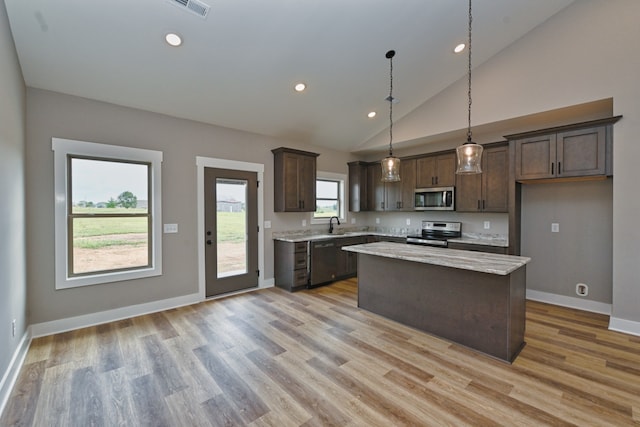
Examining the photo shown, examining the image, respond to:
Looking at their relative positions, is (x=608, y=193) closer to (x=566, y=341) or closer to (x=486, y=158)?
(x=486, y=158)

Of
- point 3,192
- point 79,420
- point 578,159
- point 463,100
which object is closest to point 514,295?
point 578,159

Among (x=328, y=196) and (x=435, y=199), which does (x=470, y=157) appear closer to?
(x=435, y=199)

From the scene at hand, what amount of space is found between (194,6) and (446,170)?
446 centimetres

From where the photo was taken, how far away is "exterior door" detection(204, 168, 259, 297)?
174 inches

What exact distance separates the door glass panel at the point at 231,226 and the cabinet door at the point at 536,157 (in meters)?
4.29

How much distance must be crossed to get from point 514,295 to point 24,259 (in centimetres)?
498

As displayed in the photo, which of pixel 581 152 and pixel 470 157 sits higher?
pixel 581 152

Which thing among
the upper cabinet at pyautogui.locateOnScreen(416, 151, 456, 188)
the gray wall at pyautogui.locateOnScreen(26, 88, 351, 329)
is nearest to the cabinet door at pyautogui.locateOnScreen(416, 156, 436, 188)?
the upper cabinet at pyautogui.locateOnScreen(416, 151, 456, 188)

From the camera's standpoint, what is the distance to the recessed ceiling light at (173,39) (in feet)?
9.46

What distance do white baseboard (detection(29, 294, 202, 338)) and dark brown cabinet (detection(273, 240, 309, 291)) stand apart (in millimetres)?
1386

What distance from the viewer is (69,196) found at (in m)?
3.31

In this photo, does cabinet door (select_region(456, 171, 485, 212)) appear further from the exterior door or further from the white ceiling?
the exterior door

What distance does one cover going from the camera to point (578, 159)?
358 centimetres

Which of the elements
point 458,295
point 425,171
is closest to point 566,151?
point 425,171
